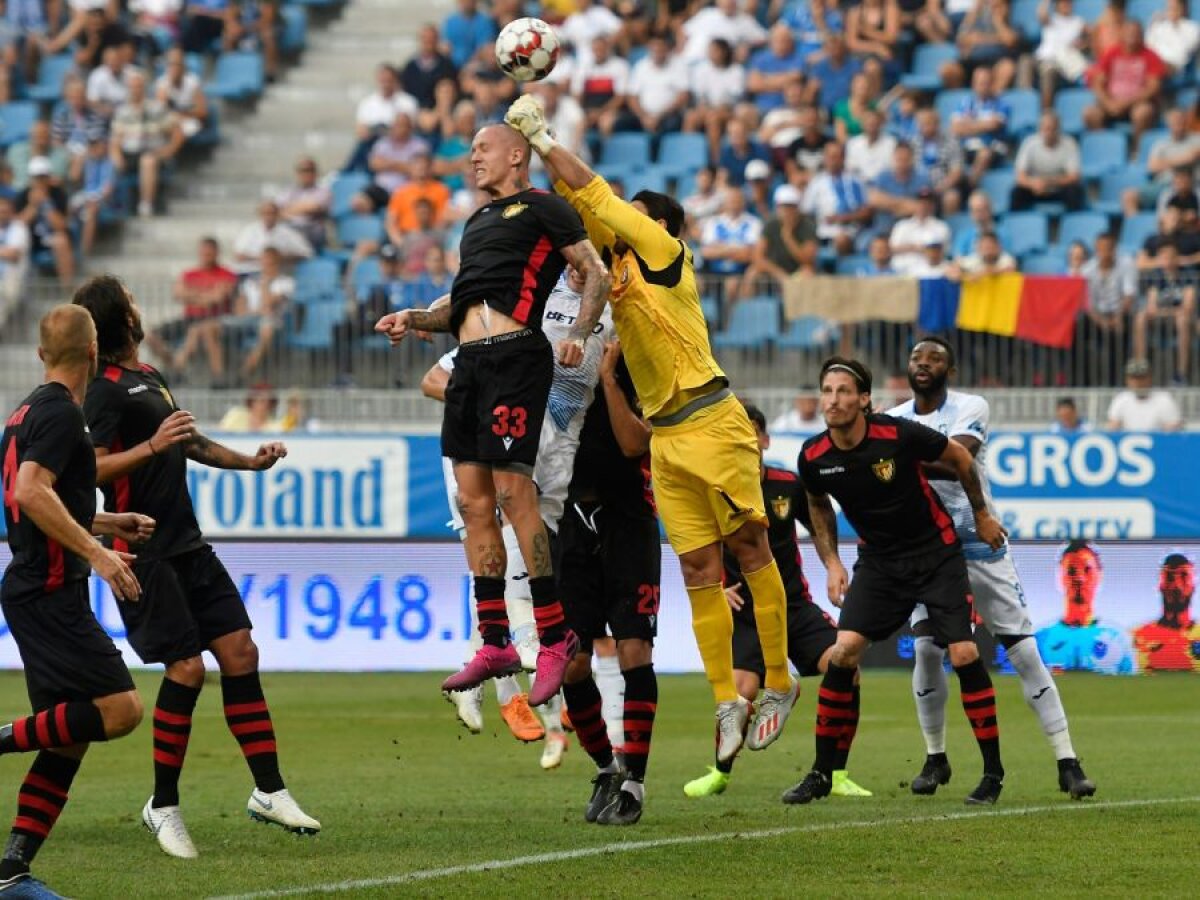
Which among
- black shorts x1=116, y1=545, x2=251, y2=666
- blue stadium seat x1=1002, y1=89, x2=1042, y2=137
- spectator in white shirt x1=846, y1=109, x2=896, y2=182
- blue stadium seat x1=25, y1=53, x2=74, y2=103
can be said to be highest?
blue stadium seat x1=25, y1=53, x2=74, y2=103

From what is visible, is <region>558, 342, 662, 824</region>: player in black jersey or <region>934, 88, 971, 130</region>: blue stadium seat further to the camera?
<region>934, 88, 971, 130</region>: blue stadium seat

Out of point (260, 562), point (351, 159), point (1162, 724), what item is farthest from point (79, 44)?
point (1162, 724)

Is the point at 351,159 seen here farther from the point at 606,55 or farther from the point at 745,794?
the point at 745,794

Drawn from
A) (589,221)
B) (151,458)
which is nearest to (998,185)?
(589,221)

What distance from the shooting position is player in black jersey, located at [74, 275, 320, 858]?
365 inches

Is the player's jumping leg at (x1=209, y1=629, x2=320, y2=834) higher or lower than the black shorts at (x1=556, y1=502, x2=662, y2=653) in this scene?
lower

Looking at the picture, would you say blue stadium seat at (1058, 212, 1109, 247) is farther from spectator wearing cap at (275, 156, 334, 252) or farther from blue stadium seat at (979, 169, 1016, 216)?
spectator wearing cap at (275, 156, 334, 252)

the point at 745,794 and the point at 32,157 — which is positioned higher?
the point at 32,157

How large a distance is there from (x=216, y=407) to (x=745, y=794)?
36.7 feet

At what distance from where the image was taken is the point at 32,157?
26.4 metres

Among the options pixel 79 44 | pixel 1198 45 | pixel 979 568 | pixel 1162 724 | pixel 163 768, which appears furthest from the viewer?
pixel 79 44

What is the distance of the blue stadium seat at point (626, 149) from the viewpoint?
82.0 feet

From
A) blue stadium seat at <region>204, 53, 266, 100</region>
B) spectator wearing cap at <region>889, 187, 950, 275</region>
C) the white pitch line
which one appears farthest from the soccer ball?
blue stadium seat at <region>204, 53, 266, 100</region>

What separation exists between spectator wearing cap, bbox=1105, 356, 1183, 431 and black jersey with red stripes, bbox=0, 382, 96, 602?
540 inches
